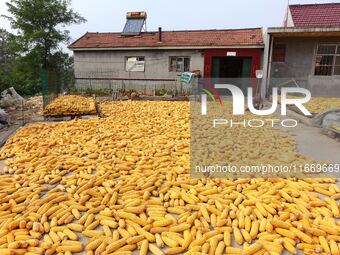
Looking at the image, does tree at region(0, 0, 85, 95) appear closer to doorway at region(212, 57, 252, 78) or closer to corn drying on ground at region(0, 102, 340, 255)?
doorway at region(212, 57, 252, 78)

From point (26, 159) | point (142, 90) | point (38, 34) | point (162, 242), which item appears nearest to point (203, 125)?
point (26, 159)

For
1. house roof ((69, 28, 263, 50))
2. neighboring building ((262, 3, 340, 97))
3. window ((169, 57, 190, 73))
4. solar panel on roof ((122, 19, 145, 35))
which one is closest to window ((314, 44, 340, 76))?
neighboring building ((262, 3, 340, 97))

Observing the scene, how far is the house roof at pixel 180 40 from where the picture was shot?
14664mm

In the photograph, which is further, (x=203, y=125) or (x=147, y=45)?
(x=147, y=45)

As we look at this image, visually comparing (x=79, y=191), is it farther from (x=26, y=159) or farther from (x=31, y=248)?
(x=26, y=159)

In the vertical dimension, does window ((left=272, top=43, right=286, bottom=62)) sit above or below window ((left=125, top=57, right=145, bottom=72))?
above

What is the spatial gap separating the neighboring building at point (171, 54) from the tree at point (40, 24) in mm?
3616

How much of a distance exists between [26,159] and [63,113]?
3689 mm

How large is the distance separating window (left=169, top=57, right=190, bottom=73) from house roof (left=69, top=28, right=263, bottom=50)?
2.49 ft

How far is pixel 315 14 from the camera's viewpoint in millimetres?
14703

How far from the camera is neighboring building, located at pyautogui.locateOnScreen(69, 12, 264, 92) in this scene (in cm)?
1468

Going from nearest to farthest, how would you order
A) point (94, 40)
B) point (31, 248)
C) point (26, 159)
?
point (31, 248), point (26, 159), point (94, 40)

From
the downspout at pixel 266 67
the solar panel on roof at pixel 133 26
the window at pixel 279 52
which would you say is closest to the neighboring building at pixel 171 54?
the solar panel on roof at pixel 133 26

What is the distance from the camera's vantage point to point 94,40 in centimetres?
1709
